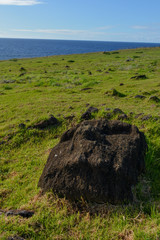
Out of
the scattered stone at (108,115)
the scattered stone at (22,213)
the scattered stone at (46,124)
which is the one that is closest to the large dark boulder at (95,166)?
the scattered stone at (22,213)

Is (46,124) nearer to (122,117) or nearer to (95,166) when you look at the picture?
(122,117)

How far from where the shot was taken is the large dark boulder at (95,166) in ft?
15.6

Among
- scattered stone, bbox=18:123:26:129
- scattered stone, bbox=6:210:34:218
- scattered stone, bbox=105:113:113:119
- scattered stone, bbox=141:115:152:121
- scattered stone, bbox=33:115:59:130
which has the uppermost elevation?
scattered stone, bbox=141:115:152:121

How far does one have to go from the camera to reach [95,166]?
4906 mm

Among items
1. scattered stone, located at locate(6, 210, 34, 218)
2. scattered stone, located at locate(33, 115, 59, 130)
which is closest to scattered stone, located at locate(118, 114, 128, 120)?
scattered stone, located at locate(33, 115, 59, 130)

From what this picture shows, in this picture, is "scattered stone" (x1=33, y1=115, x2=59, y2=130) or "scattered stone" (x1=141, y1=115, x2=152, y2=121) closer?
"scattered stone" (x1=141, y1=115, x2=152, y2=121)

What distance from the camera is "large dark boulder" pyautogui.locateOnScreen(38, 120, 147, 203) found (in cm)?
475

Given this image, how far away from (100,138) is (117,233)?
8.29 ft

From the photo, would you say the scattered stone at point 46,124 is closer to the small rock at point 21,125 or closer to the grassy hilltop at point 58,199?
the grassy hilltop at point 58,199

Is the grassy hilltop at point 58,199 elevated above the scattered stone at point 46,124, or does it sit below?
below

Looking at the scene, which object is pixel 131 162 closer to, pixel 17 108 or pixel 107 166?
pixel 107 166

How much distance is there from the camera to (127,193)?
475 centimetres

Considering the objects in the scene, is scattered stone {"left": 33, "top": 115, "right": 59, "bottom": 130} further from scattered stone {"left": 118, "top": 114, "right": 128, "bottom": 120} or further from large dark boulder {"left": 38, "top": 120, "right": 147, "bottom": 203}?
large dark boulder {"left": 38, "top": 120, "right": 147, "bottom": 203}

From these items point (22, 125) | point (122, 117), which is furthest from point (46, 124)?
point (122, 117)
